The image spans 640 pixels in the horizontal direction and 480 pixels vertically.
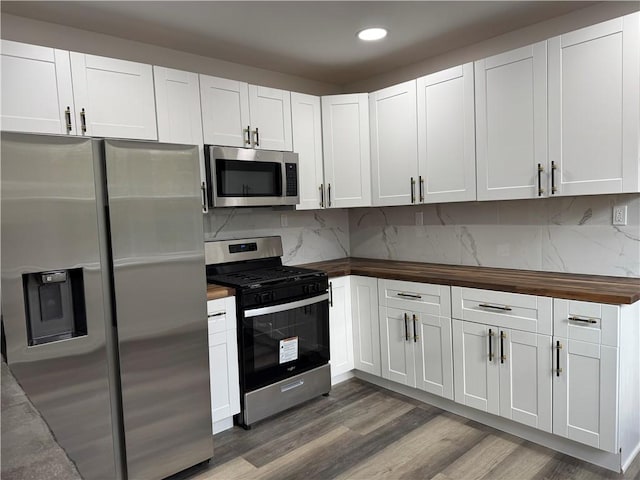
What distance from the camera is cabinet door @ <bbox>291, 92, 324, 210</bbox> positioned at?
330 cm

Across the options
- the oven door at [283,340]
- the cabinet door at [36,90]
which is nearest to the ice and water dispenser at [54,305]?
the cabinet door at [36,90]

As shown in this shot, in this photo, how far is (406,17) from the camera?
2576mm

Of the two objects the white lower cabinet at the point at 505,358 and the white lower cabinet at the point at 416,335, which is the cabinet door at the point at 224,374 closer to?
the white lower cabinet at the point at 416,335

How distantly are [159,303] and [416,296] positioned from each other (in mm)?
1659

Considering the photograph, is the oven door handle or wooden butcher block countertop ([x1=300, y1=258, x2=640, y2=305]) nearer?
wooden butcher block countertop ([x1=300, y1=258, x2=640, y2=305])

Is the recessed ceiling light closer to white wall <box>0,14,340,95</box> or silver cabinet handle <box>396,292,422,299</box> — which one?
white wall <box>0,14,340,95</box>

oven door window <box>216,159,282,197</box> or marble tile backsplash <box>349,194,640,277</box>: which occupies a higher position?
oven door window <box>216,159,282,197</box>

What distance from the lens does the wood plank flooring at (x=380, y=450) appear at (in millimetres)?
2191

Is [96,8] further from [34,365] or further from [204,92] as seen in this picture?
[34,365]

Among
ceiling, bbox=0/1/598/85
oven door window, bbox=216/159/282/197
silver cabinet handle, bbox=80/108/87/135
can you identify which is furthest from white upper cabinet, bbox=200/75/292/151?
silver cabinet handle, bbox=80/108/87/135

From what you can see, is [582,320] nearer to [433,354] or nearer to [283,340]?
[433,354]

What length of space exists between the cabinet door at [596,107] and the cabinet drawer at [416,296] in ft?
3.02

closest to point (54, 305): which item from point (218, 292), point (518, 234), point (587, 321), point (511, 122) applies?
point (218, 292)

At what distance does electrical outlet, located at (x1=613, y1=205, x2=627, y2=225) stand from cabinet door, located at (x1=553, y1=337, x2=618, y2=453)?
0.82 m
